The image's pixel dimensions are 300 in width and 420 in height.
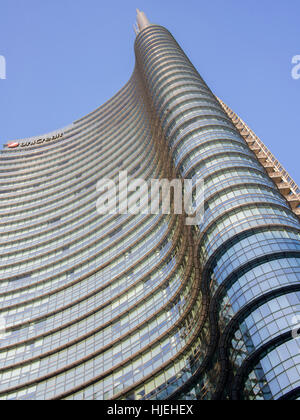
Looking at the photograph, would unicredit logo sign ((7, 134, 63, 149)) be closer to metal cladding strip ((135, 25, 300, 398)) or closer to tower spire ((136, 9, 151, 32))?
metal cladding strip ((135, 25, 300, 398))

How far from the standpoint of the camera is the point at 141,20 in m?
135

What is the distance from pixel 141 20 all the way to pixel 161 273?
10194 cm

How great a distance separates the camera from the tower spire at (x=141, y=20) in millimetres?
131150

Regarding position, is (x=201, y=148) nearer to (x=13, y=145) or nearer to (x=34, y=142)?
(x=34, y=142)

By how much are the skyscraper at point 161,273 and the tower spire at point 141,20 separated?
32.1 m

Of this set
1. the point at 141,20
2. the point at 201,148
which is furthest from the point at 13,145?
the point at 201,148

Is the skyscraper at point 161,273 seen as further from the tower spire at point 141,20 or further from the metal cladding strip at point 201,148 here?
the tower spire at point 141,20

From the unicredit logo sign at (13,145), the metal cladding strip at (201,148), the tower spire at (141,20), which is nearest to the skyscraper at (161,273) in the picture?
the metal cladding strip at (201,148)

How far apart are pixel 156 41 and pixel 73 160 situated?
1391 inches

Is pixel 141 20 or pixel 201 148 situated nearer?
pixel 201 148

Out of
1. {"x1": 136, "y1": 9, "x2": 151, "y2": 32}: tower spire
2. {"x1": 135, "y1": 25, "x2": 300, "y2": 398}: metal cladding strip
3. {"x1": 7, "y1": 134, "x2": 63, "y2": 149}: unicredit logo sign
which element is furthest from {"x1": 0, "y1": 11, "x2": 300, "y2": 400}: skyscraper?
{"x1": 136, "y1": 9, "x2": 151, "y2": 32}: tower spire
